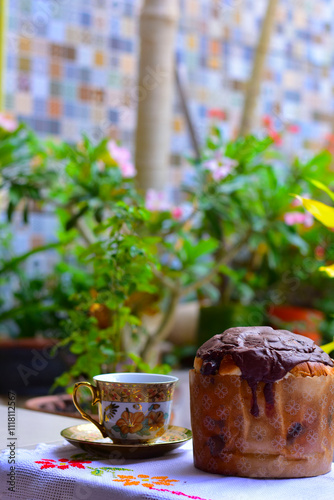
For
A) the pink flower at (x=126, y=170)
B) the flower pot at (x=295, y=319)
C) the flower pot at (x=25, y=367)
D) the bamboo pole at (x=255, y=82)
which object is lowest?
the flower pot at (x=25, y=367)

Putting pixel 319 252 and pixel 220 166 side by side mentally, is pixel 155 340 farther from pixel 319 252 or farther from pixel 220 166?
pixel 319 252

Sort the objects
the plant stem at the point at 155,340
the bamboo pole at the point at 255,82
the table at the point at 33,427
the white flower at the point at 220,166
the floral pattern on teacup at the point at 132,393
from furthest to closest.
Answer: the bamboo pole at the point at 255,82
the white flower at the point at 220,166
the plant stem at the point at 155,340
the table at the point at 33,427
the floral pattern on teacup at the point at 132,393

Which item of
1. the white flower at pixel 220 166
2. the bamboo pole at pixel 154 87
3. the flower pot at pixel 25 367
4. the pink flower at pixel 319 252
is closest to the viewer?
the white flower at pixel 220 166

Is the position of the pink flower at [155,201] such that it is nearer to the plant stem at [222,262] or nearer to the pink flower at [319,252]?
the plant stem at [222,262]

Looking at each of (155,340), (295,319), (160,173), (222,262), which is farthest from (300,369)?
(295,319)

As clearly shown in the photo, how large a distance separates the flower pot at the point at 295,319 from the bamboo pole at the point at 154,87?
791 mm

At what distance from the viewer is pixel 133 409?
0.66 meters

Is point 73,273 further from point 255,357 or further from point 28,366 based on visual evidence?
point 255,357

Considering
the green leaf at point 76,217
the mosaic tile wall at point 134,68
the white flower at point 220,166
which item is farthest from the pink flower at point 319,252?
the green leaf at point 76,217

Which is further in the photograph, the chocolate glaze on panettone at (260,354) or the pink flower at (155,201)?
the pink flower at (155,201)

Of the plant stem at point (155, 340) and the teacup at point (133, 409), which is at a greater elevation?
the teacup at point (133, 409)

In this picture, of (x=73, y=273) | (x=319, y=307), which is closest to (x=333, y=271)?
(x=73, y=273)

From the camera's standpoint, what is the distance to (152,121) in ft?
6.42

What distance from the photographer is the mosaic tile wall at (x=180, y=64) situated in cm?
281
